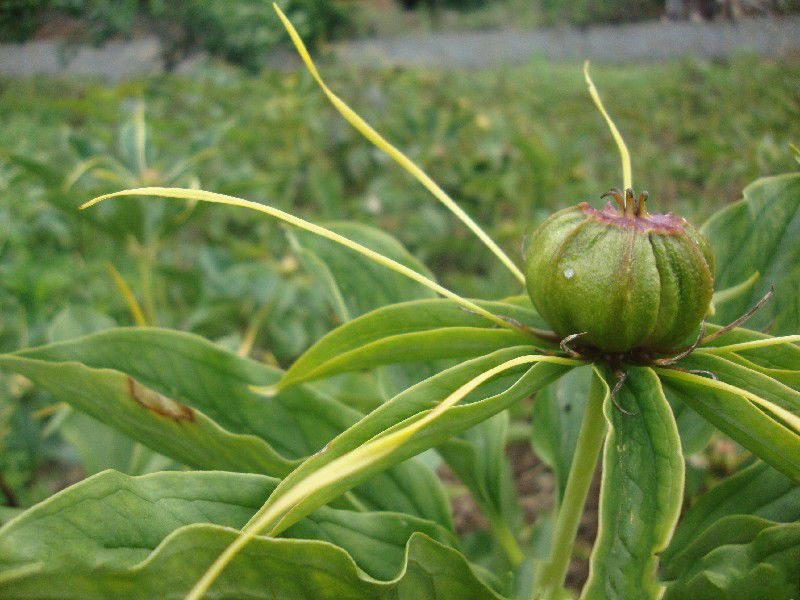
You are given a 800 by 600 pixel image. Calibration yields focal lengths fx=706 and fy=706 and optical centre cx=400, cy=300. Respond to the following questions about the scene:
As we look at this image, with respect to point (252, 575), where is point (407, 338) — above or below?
above

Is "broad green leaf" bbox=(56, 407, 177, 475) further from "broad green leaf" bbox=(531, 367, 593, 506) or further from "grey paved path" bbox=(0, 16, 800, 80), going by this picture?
"grey paved path" bbox=(0, 16, 800, 80)

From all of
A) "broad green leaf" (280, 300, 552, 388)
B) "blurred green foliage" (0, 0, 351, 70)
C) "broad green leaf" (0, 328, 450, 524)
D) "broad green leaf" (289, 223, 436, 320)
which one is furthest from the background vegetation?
"broad green leaf" (280, 300, 552, 388)

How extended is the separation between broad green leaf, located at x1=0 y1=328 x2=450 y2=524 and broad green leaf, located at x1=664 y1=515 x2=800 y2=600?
258 millimetres

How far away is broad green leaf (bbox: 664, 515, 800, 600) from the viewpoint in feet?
1.70

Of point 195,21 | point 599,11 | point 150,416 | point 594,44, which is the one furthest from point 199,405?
point 594,44

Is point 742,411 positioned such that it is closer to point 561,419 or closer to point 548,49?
point 561,419

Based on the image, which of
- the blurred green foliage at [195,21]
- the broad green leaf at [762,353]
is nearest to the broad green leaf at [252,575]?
the broad green leaf at [762,353]

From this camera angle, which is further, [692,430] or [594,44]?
[594,44]

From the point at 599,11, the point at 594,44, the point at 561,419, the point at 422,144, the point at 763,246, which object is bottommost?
the point at 561,419

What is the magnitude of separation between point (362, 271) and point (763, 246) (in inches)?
15.5

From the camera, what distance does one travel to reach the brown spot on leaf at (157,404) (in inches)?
22.4

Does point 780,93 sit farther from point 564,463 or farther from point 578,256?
point 578,256

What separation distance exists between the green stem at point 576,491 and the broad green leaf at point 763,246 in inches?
7.6

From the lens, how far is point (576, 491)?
0.60m
